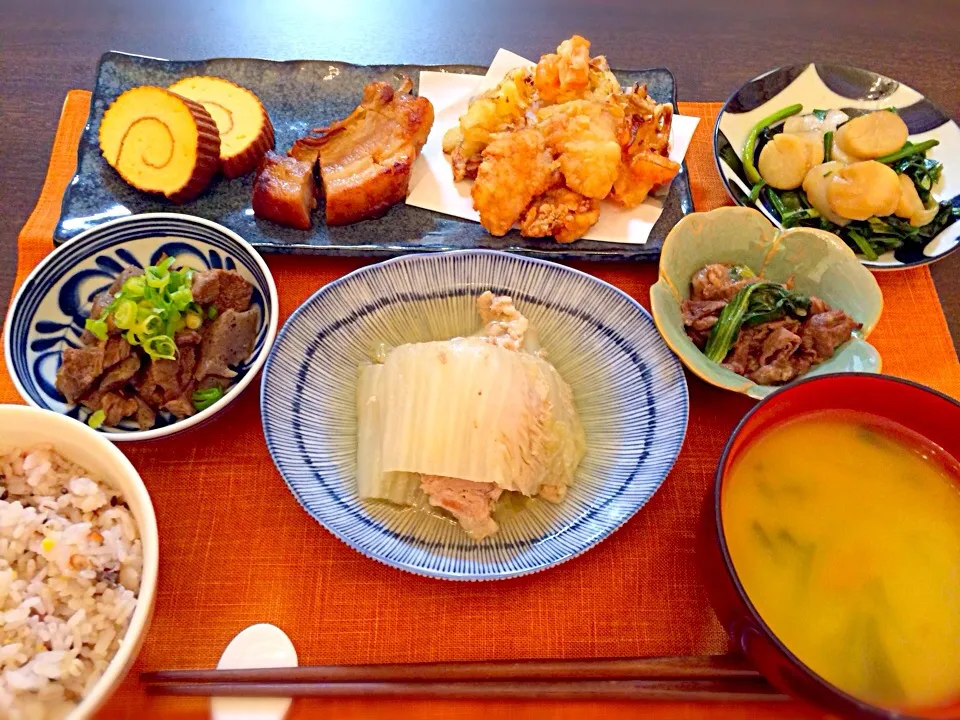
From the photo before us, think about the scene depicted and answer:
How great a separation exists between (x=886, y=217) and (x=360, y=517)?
178 cm

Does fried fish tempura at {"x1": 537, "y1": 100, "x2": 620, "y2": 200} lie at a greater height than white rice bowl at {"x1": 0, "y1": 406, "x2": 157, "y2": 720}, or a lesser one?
greater

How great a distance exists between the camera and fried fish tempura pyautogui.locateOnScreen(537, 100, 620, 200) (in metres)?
2.00

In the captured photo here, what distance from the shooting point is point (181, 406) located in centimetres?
157

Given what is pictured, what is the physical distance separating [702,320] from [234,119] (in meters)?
1.62

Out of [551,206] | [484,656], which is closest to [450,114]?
[551,206]

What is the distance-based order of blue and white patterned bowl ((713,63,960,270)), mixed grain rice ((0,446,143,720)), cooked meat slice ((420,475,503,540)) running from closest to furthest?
mixed grain rice ((0,446,143,720)), cooked meat slice ((420,475,503,540)), blue and white patterned bowl ((713,63,960,270))

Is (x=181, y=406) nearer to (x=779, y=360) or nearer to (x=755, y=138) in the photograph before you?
(x=779, y=360)

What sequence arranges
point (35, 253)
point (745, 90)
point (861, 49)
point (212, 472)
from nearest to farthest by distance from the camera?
point (212, 472) < point (35, 253) < point (745, 90) < point (861, 49)

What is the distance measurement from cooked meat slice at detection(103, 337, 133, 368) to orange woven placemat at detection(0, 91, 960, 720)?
8.3 inches

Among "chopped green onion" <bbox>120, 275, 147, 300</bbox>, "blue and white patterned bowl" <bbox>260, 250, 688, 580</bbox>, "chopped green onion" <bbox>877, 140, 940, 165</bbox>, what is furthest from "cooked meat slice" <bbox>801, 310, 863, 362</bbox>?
"chopped green onion" <bbox>120, 275, 147, 300</bbox>

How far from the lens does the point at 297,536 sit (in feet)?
4.92

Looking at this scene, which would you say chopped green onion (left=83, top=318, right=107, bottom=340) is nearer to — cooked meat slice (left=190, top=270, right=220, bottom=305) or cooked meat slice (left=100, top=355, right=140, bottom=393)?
cooked meat slice (left=100, top=355, right=140, bottom=393)

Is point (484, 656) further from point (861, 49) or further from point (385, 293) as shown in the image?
point (861, 49)

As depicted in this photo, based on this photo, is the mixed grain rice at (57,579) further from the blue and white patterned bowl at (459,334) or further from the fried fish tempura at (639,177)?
the fried fish tempura at (639,177)
